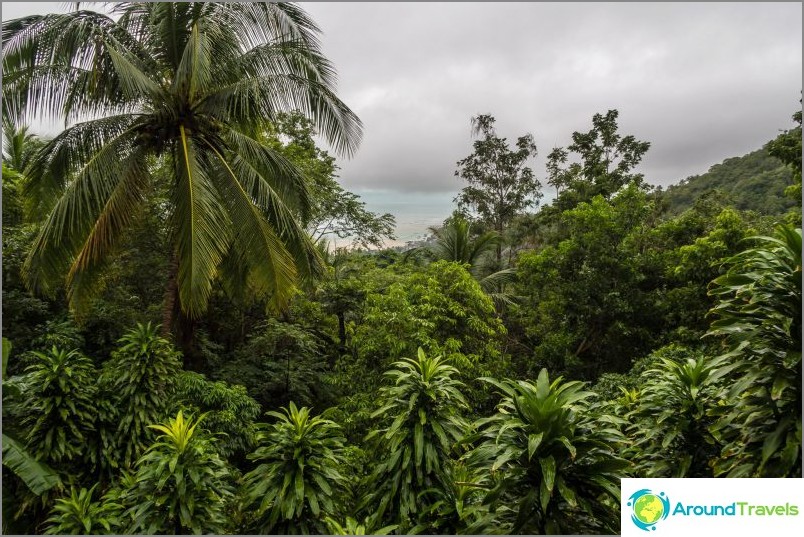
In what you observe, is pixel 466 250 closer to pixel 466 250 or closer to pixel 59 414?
pixel 466 250

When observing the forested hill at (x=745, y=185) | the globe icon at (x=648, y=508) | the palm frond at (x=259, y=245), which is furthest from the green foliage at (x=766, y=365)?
the forested hill at (x=745, y=185)

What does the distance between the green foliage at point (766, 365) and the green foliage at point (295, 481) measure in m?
2.45

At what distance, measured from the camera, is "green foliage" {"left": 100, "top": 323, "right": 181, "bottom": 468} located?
14.0 ft

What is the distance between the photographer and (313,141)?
12328 millimetres

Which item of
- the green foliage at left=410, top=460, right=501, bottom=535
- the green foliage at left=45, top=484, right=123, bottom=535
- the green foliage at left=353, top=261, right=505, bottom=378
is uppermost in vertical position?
the green foliage at left=353, top=261, right=505, bottom=378

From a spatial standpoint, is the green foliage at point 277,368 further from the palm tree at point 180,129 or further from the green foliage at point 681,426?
the green foliage at point 681,426

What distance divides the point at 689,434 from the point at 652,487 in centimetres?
64

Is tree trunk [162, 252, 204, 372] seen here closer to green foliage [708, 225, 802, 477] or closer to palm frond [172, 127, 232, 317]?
palm frond [172, 127, 232, 317]

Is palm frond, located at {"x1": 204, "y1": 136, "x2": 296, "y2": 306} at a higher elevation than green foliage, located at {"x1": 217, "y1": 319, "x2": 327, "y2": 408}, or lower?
higher

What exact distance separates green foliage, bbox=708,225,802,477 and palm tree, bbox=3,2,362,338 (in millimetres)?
4687

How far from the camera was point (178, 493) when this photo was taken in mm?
2732

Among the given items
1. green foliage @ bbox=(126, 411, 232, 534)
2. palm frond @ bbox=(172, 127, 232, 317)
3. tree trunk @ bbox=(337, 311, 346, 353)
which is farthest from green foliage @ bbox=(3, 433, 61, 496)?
tree trunk @ bbox=(337, 311, 346, 353)

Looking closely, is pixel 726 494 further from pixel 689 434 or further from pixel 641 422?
pixel 641 422

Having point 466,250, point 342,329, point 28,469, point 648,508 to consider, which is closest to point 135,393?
point 28,469
